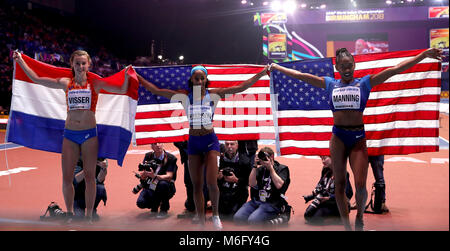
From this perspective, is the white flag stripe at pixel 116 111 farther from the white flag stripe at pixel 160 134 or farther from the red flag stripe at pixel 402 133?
the red flag stripe at pixel 402 133

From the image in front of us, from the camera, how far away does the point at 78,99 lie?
4.43 m

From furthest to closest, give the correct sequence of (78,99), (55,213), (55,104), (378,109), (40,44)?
(40,44) < (55,104) < (55,213) < (378,109) < (78,99)

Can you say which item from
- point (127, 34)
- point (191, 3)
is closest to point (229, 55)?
point (191, 3)

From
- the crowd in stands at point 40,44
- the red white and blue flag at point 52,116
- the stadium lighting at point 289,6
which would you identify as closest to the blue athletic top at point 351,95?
the red white and blue flag at point 52,116

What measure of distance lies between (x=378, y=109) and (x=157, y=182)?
3.27 m

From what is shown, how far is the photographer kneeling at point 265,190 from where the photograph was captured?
4.79 meters

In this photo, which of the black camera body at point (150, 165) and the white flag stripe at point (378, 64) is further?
the black camera body at point (150, 165)

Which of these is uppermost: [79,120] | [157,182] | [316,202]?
[79,120]

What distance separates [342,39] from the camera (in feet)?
97.8

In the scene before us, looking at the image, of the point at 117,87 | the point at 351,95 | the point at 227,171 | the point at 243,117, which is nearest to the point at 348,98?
the point at 351,95

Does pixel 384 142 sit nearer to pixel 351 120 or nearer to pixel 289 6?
pixel 351 120

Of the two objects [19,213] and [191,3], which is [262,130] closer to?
[19,213]

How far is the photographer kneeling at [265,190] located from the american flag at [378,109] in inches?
13.5

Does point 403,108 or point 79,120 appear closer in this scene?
point 79,120
